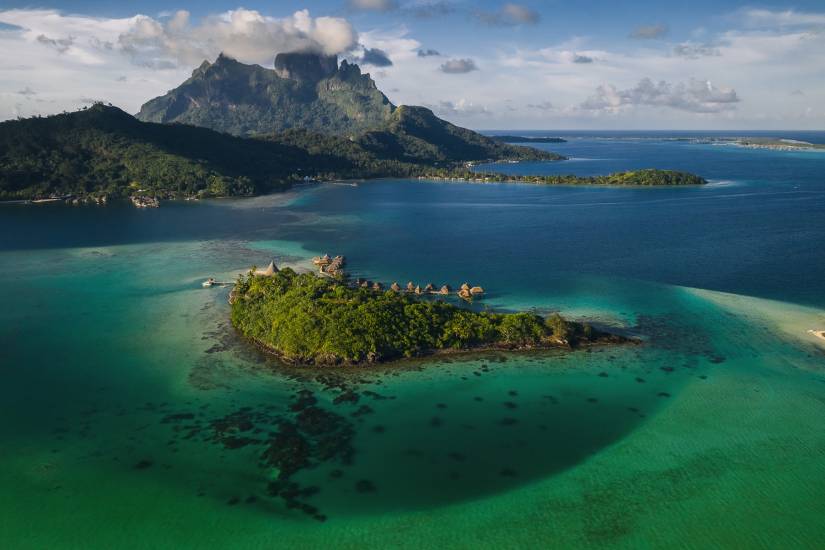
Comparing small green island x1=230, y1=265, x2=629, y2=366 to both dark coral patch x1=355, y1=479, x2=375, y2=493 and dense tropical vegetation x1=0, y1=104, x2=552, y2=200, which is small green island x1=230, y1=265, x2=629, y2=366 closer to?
dark coral patch x1=355, y1=479, x2=375, y2=493

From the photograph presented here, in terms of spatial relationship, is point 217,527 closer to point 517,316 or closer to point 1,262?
point 517,316

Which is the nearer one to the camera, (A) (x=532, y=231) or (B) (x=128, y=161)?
(A) (x=532, y=231)

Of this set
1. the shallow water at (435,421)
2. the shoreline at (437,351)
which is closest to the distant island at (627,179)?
the shallow water at (435,421)

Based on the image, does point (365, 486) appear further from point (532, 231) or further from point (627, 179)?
point (627, 179)

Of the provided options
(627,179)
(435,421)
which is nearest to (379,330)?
(435,421)

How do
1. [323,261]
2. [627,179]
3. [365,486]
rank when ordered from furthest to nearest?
[627,179] → [323,261] → [365,486]

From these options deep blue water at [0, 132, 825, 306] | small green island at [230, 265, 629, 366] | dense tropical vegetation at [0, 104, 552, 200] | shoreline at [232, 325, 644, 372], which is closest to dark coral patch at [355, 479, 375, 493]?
shoreline at [232, 325, 644, 372]

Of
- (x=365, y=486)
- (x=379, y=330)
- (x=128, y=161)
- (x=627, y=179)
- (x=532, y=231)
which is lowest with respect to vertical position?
(x=365, y=486)
